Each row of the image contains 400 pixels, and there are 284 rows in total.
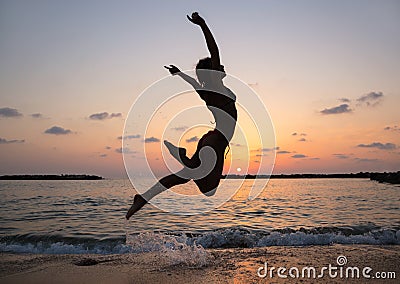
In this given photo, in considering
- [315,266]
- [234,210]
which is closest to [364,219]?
[234,210]

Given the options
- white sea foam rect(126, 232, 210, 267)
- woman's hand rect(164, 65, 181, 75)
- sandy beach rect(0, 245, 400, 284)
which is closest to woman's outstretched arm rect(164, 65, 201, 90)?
woman's hand rect(164, 65, 181, 75)

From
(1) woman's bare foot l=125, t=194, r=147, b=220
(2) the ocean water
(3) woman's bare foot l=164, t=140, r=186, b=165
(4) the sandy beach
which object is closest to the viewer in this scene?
(3) woman's bare foot l=164, t=140, r=186, b=165

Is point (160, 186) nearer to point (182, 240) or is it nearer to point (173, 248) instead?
point (173, 248)

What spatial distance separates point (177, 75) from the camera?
6.11m

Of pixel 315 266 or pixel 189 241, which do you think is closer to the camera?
pixel 315 266

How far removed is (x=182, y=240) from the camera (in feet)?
40.1

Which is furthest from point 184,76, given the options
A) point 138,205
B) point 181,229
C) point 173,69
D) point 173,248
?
point 181,229

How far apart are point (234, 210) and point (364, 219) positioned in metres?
6.23

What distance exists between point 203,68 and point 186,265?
424cm

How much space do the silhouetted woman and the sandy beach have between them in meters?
1.90

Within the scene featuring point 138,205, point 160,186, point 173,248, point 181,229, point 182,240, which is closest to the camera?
point 160,186

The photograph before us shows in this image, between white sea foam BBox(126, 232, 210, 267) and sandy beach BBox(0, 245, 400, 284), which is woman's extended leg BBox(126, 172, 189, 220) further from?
white sea foam BBox(126, 232, 210, 267)

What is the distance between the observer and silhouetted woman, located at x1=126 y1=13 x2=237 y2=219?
5.80 metres

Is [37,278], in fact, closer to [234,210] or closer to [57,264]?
[57,264]
